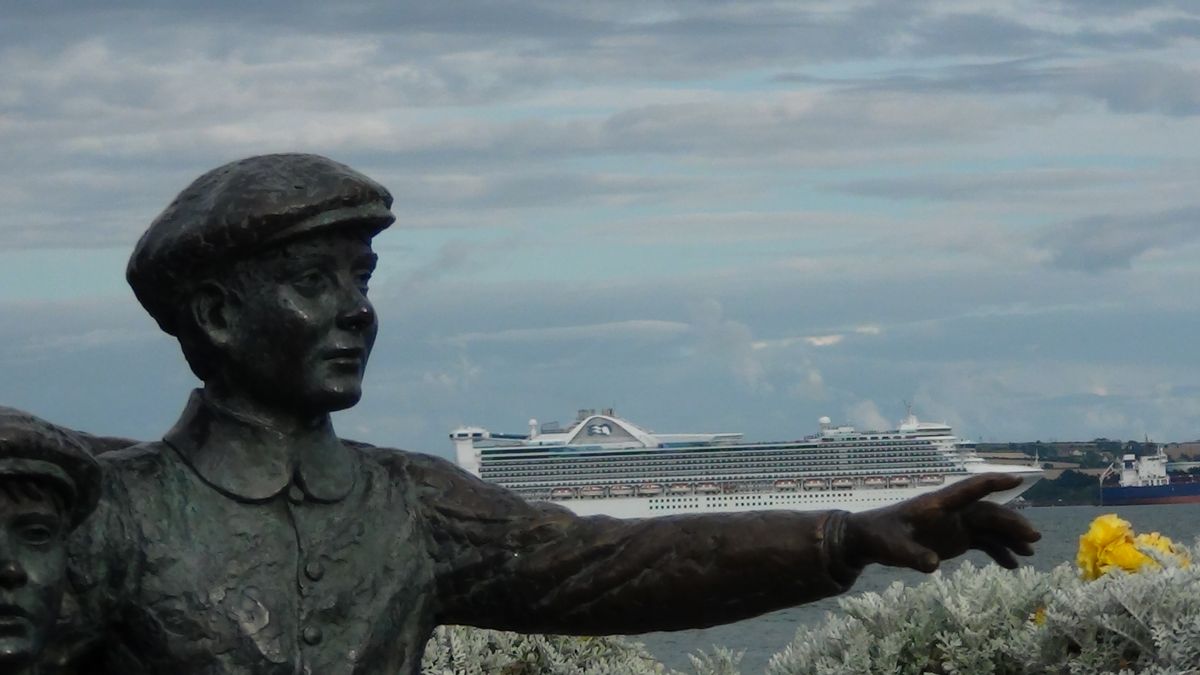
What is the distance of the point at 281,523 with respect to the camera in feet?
9.98

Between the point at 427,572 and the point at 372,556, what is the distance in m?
0.12

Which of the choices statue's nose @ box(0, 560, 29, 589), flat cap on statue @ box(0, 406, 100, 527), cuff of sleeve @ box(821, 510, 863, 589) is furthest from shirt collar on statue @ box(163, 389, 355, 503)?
cuff of sleeve @ box(821, 510, 863, 589)

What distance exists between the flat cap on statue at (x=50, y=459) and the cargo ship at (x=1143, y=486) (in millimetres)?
73761

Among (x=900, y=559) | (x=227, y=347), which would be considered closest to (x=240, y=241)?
(x=227, y=347)

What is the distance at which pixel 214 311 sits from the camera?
305cm

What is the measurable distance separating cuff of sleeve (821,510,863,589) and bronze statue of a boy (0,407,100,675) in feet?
3.34

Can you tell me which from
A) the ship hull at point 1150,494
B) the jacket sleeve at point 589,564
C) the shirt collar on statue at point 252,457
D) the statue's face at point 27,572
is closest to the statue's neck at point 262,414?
the shirt collar on statue at point 252,457

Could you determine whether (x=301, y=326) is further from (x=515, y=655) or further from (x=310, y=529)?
(x=515, y=655)

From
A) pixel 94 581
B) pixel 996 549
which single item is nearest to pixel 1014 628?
pixel 996 549

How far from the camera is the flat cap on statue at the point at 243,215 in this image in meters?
2.99

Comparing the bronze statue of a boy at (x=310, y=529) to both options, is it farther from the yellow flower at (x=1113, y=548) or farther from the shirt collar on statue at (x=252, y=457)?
the yellow flower at (x=1113, y=548)

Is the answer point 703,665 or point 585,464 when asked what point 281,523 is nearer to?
point 703,665

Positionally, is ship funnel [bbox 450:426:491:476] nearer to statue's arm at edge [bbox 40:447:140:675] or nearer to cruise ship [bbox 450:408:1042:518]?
cruise ship [bbox 450:408:1042:518]

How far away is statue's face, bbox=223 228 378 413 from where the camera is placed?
9.86 feet
